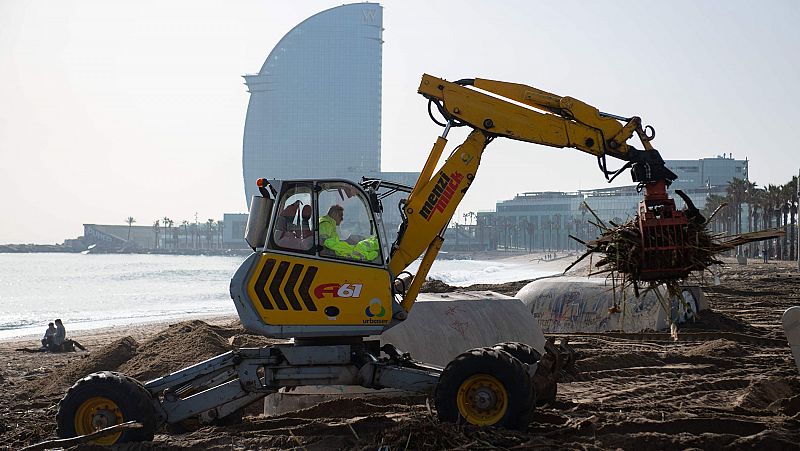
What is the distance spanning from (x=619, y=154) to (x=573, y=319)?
10927 millimetres

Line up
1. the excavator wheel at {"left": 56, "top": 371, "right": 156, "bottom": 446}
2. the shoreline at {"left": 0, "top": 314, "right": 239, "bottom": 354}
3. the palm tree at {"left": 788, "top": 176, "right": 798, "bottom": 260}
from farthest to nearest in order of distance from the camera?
1. the palm tree at {"left": 788, "top": 176, "right": 798, "bottom": 260}
2. the shoreline at {"left": 0, "top": 314, "right": 239, "bottom": 354}
3. the excavator wheel at {"left": 56, "top": 371, "right": 156, "bottom": 446}

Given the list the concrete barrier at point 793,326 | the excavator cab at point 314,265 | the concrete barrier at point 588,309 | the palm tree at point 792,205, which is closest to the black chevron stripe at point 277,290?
the excavator cab at point 314,265

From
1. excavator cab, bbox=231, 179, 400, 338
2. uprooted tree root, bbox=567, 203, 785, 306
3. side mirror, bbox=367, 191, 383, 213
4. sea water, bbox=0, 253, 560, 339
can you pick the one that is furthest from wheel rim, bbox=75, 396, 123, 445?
sea water, bbox=0, 253, 560, 339

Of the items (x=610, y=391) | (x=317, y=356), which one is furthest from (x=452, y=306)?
(x=317, y=356)

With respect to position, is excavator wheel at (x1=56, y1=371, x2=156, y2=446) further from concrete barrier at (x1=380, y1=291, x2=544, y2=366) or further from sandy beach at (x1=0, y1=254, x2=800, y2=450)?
concrete barrier at (x1=380, y1=291, x2=544, y2=366)

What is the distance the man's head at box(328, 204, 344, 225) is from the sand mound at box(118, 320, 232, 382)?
715 centimetres

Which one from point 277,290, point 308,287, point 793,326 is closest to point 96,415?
point 277,290

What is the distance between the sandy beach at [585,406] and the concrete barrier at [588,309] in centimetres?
66

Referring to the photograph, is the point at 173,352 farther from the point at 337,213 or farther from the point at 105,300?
the point at 105,300

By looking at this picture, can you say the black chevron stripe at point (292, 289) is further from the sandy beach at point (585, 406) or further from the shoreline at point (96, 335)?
the shoreline at point (96, 335)

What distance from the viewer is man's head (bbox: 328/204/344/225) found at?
32.3 feet

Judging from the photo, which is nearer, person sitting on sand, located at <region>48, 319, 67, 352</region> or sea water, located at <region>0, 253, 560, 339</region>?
person sitting on sand, located at <region>48, 319, 67, 352</region>

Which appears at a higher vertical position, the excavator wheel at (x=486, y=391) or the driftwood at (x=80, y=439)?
the excavator wheel at (x=486, y=391)

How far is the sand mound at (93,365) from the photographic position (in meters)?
15.4
